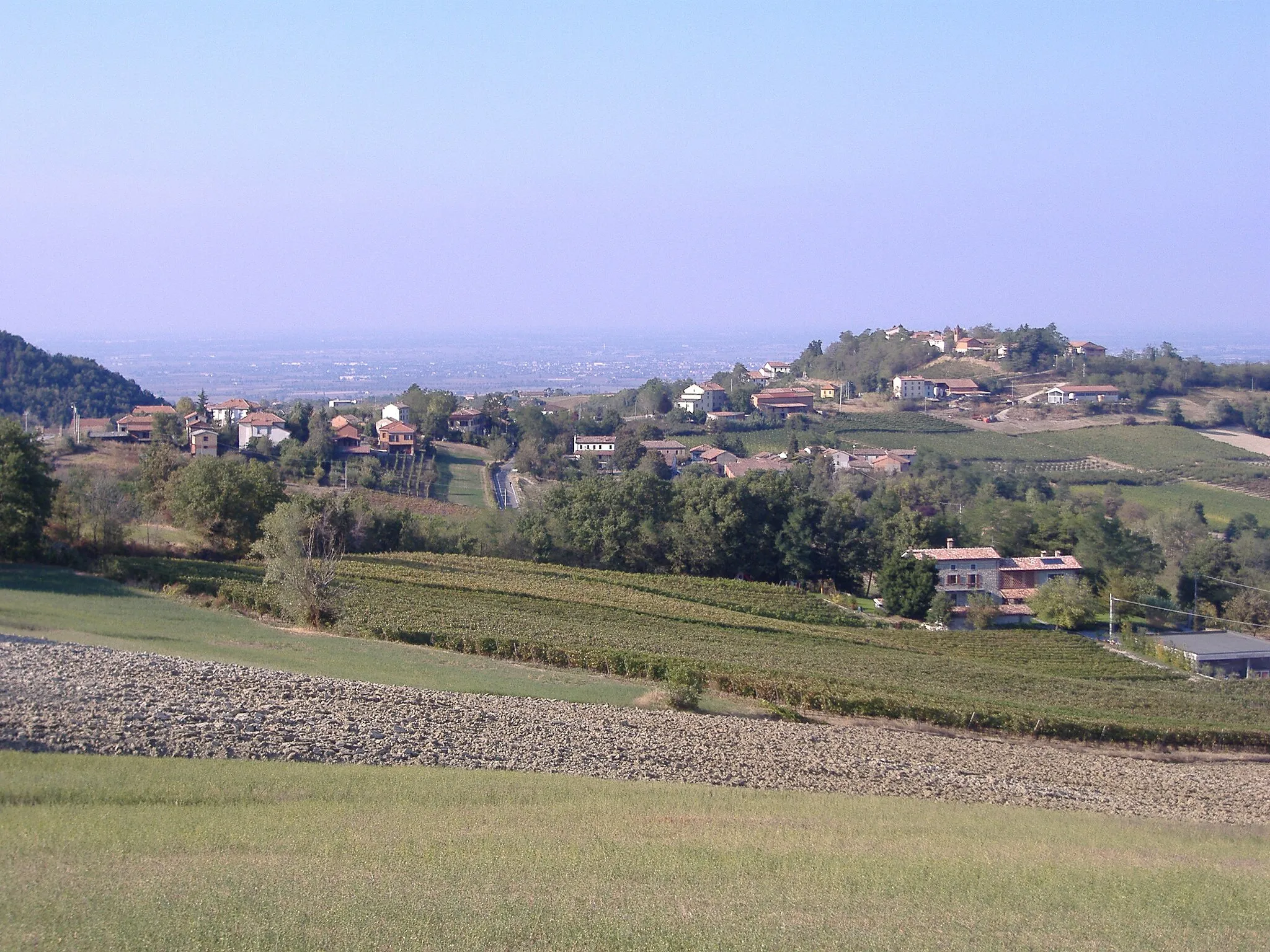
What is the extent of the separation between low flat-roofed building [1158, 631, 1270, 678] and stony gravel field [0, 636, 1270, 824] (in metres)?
17.5

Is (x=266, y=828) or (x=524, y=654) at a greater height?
(x=266, y=828)

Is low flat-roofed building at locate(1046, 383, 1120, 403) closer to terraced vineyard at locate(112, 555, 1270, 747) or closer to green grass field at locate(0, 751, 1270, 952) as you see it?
terraced vineyard at locate(112, 555, 1270, 747)

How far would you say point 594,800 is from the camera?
51.1 ft

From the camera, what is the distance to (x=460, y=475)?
77.9m

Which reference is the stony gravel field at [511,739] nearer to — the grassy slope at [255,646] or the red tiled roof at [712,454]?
the grassy slope at [255,646]

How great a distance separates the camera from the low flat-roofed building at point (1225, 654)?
38.3 meters

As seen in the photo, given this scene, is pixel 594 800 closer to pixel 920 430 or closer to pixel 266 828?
pixel 266 828

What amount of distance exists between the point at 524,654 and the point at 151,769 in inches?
531

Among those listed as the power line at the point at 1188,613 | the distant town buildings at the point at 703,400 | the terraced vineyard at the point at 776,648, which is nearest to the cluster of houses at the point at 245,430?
the terraced vineyard at the point at 776,648

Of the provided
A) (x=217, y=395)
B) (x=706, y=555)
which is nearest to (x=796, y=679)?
(x=706, y=555)

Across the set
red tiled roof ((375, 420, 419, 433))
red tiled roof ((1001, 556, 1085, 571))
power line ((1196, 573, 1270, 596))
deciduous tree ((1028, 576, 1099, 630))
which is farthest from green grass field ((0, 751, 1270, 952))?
red tiled roof ((375, 420, 419, 433))

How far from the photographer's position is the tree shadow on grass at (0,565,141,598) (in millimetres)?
29375

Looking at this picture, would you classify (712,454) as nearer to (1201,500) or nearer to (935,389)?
A: (1201,500)

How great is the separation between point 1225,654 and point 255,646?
3461 cm
